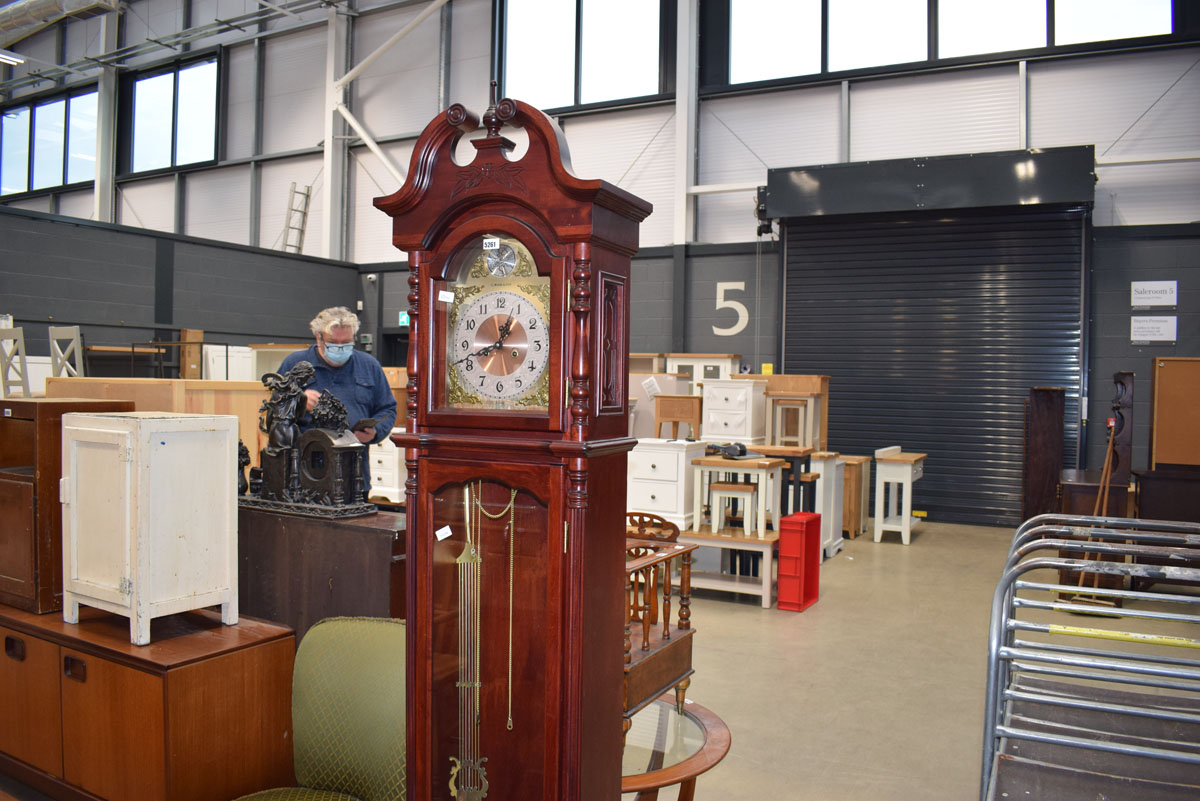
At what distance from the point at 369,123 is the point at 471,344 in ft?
38.6

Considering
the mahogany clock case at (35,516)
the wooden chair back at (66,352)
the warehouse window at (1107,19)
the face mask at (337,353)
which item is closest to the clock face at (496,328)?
the mahogany clock case at (35,516)

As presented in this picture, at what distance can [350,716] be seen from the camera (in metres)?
2.11

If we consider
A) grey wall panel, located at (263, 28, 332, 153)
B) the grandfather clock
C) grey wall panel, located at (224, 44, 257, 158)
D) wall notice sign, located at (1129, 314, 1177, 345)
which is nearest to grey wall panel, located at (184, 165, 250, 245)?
grey wall panel, located at (224, 44, 257, 158)

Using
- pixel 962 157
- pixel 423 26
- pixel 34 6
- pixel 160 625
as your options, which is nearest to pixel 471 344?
pixel 160 625

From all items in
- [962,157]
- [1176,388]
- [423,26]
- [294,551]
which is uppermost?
[423,26]

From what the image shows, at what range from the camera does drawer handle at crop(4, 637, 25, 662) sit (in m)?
2.60

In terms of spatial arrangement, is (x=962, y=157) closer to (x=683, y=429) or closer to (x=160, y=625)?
(x=683, y=429)

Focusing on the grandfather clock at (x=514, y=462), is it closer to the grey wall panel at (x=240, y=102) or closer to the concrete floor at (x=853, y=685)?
the concrete floor at (x=853, y=685)

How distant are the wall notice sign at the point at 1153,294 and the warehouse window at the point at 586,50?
18.6 feet

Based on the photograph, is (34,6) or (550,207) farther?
(34,6)

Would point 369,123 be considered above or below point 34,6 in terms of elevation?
below

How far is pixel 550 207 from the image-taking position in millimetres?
1786

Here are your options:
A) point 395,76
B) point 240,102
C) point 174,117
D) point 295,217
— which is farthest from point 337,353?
point 174,117

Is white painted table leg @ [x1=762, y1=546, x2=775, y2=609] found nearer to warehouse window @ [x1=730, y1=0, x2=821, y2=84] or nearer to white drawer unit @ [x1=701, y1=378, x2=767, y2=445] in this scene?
white drawer unit @ [x1=701, y1=378, x2=767, y2=445]
